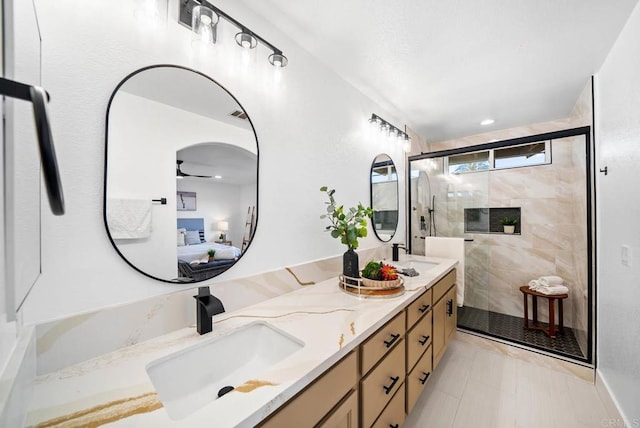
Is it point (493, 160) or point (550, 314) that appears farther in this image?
point (493, 160)

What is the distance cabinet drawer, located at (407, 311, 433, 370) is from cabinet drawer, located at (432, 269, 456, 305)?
5.8 inches

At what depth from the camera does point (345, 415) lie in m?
0.88

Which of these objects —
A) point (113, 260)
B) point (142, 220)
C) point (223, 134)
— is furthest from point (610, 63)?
point (113, 260)

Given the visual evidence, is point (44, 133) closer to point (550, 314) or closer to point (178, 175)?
point (178, 175)

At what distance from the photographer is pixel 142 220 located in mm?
952

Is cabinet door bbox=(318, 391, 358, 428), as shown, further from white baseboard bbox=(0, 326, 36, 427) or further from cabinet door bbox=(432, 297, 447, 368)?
cabinet door bbox=(432, 297, 447, 368)

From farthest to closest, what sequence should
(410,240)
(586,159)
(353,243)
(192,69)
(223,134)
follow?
(410,240) → (586,159) → (353,243) → (223,134) → (192,69)

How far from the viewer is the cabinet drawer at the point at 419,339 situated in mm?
1388

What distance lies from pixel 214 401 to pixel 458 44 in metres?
2.13

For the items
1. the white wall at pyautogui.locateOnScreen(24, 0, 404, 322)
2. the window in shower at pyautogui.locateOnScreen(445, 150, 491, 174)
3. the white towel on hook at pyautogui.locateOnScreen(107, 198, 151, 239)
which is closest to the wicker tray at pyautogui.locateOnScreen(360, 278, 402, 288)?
Answer: the white wall at pyautogui.locateOnScreen(24, 0, 404, 322)

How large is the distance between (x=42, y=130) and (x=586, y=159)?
298cm

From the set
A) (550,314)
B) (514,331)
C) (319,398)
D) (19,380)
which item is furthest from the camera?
(514,331)

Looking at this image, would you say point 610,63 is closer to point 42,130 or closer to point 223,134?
point 223,134

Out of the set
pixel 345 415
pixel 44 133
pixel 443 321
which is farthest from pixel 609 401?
pixel 44 133
